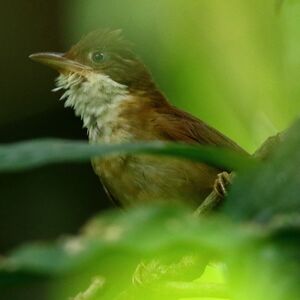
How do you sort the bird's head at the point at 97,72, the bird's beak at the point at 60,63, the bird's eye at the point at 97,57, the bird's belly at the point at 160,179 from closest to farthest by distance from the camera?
the bird's belly at the point at 160,179
the bird's head at the point at 97,72
the bird's beak at the point at 60,63
the bird's eye at the point at 97,57

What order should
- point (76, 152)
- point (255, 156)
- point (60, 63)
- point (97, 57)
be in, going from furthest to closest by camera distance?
point (97, 57), point (60, 63), point (255, 156), point (76, 152)

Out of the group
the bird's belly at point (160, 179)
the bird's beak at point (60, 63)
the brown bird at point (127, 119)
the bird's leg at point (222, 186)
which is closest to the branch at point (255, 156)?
the bird's leg at point (222, 186)

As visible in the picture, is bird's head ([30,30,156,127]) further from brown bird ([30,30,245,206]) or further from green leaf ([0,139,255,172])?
green leaf ([0,139,255,172])

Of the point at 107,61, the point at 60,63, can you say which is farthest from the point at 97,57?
the point at 60,63

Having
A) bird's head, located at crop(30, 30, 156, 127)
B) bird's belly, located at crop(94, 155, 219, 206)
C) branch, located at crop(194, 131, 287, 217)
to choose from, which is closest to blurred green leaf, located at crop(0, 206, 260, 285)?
branch, located at crop(194, 131, 287, 217)

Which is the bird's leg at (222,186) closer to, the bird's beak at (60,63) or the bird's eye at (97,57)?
the bird's beak at (60,63)

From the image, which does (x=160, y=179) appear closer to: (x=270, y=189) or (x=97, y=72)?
(x=97, y=72)
